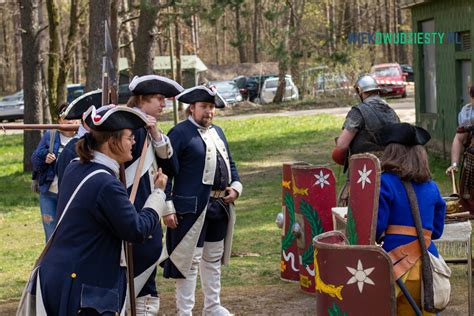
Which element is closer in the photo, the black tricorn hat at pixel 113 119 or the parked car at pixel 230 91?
the black tricorn hat at pixel 113 119

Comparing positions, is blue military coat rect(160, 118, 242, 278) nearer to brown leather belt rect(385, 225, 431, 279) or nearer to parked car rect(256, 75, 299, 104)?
brown leather belt rect(385, 225, 431, 279)

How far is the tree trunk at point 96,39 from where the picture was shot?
19.5m

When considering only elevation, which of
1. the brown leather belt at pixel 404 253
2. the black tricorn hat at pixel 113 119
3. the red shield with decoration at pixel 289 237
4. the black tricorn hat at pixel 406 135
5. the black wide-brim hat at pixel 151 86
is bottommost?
the red shield with decoration at pixel 289 237

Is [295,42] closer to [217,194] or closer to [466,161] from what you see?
[466,161]

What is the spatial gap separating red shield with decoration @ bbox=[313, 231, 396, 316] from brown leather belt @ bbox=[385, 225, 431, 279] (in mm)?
421

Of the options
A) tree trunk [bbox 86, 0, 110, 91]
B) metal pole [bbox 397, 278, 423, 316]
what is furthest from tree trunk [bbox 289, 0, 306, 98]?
metal pole [bbox 397, 278, 423, 316]

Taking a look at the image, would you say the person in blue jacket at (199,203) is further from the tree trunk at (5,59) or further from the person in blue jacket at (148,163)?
the tree trunk at (5,59)

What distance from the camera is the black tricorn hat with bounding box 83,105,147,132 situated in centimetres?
491

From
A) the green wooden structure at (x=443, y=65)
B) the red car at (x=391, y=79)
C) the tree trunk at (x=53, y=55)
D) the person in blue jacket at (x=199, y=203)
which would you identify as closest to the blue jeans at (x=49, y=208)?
the person in blue jacket at (x=199, y=203)

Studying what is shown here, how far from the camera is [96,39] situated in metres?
19.9

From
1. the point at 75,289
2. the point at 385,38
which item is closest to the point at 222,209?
the point at 75,289

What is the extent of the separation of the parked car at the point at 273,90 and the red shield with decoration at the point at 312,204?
33.0m

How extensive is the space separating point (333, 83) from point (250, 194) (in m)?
23.2

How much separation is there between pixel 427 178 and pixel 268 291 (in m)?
3.73
